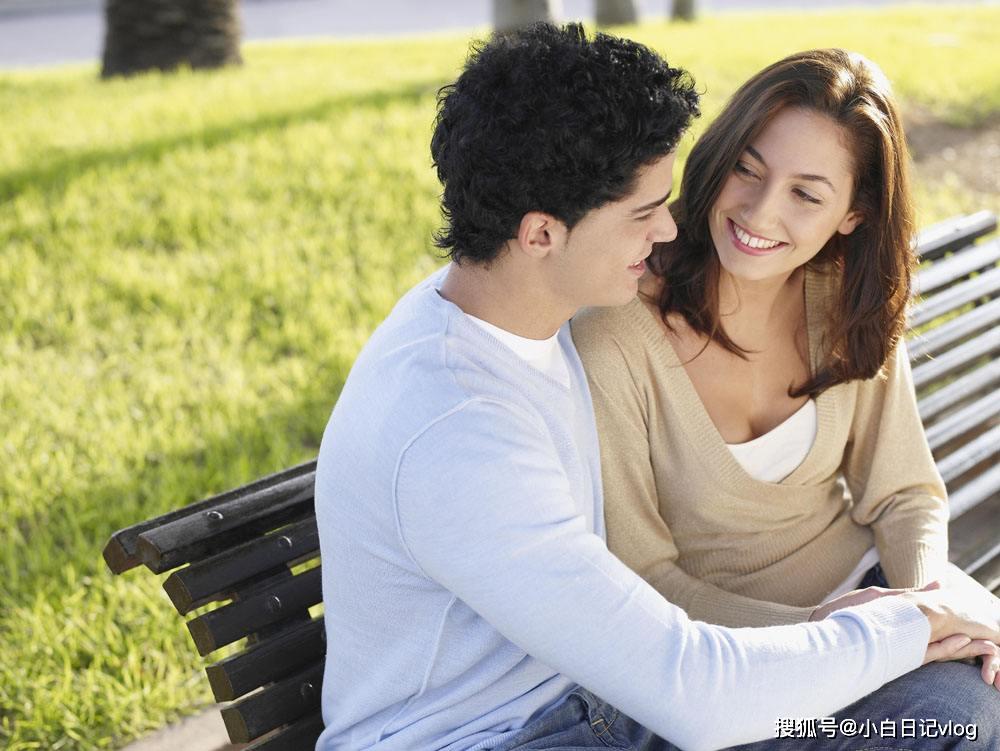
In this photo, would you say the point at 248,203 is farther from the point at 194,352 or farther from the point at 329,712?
the point at 329,712

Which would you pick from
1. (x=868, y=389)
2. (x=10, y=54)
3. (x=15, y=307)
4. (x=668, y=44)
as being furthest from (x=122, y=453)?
(x=10, y=54)

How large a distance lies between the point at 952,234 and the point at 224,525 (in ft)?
8.71

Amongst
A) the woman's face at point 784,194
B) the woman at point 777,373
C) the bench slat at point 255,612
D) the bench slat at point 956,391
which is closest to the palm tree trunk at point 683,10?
the bench slat at point 956,391

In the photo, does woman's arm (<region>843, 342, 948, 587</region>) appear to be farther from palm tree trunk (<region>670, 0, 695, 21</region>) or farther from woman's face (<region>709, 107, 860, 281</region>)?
palm tree trunk (<region>670, 0, 695, 21</region>)

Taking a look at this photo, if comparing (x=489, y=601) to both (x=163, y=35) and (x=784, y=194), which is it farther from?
(x=163, y=35)

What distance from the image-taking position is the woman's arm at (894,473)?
107 inches

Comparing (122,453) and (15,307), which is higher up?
(15,307)

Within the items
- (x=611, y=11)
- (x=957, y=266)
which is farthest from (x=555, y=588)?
(x=611, y=11)

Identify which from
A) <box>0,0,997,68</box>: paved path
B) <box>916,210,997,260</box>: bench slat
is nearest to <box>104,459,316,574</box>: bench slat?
<box>916,210,997,260</box>: bench slat

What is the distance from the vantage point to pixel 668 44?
10.6m

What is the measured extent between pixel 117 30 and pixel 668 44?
463 cm

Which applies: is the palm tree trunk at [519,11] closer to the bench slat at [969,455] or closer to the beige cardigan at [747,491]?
the bench slat at [969,455]

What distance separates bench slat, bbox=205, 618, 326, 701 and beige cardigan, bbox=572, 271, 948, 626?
645 mm

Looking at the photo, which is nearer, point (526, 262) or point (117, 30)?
point (526, 262)
